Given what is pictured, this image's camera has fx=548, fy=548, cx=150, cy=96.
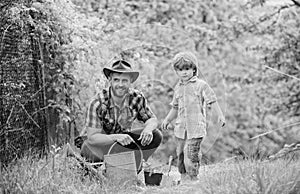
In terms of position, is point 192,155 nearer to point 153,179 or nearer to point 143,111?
point 153,179

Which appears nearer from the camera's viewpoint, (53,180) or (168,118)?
(53,180)

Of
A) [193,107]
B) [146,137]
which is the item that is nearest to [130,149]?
[146,137]

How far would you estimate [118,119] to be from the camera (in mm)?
4812

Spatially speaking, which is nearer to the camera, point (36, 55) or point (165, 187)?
point (165, 187)

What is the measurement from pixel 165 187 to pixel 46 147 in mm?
1363

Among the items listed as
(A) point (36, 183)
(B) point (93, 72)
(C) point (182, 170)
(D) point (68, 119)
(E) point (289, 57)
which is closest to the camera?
(A) point (36, 183)

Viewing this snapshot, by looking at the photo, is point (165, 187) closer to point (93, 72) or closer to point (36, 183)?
point (36, 183)

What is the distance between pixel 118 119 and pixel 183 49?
15.3 ft

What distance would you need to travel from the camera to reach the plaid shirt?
15.3 feet

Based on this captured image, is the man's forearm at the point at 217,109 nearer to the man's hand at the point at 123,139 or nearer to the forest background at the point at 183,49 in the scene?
the forest background at the point at 183,49

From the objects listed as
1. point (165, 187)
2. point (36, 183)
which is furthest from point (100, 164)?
point (36, 183)

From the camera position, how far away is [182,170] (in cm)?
504

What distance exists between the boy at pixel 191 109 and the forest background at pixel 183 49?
0.38m

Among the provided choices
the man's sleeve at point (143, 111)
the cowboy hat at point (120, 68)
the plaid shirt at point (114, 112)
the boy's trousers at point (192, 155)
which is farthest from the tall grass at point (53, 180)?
the cowboy hat at point (120, 68)
